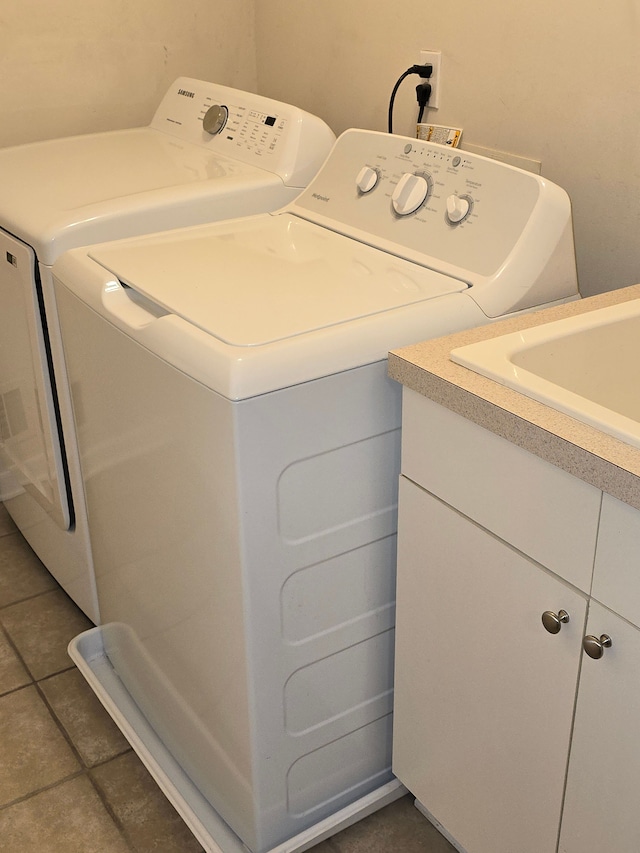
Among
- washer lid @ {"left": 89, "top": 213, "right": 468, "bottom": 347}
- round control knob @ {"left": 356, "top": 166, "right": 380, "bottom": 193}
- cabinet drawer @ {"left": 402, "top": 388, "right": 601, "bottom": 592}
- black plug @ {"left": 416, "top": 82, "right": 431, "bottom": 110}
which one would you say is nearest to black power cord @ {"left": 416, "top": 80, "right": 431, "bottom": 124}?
black plug @ {"left": 416, "top": 82, "right": 431, "bottom": 110}

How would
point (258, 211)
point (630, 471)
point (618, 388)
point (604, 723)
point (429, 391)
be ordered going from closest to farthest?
point (630, 471)
point (604, 723)
point (429, 391)
point (618, 388)
point (258, 211)

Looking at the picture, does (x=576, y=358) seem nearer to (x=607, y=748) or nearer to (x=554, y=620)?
(x=554, y=620)

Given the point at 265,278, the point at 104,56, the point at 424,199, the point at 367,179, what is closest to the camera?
the point at 265,278

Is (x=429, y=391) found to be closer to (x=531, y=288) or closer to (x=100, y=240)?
(x=531, y=288)

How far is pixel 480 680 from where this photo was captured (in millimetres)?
1294

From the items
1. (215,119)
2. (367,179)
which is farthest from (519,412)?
(215,119)

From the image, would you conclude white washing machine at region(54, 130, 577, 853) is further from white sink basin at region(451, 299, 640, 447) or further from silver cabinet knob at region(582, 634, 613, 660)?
silver cabinet knob at region(582, 634, 613, 660)

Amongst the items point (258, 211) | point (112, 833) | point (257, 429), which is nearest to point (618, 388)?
point (257, 429)

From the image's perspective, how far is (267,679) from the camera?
54.5 inches

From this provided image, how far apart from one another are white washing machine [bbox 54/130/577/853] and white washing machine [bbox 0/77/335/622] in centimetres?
8

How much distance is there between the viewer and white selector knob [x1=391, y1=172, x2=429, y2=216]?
1.58m

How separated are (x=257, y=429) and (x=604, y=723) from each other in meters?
0.57

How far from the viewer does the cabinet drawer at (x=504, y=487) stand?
1.04 m

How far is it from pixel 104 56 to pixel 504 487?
67.7 inches
